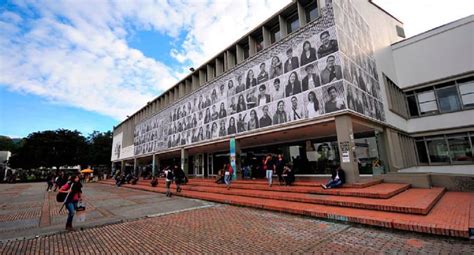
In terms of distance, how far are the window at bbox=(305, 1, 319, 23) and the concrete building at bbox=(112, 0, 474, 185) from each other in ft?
0.21

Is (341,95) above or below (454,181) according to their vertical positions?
above

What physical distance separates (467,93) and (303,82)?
14.1 meters

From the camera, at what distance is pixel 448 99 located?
675 inches

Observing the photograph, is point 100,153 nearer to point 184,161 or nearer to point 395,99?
point 184,161

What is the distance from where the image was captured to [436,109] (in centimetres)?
1767

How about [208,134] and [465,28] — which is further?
[208,134]

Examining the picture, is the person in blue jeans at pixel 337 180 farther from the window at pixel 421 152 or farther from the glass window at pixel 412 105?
the glass window at pixel 412 105

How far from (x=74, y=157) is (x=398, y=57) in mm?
60624

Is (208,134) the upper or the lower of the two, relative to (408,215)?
upper

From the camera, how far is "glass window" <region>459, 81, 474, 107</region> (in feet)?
52.9

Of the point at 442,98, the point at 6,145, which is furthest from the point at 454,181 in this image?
the point at 6,145

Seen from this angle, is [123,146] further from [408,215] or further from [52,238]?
[408,215]

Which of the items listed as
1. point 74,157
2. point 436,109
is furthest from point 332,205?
point 74,157

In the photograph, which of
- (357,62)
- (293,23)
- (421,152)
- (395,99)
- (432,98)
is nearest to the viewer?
(357,62)
